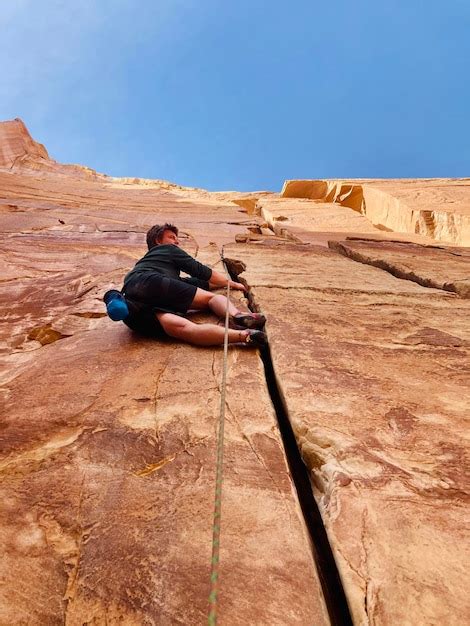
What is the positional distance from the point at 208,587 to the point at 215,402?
0.89 m

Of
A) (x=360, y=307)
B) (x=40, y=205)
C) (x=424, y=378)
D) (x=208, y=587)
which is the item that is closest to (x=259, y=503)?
(x=208, y=587)

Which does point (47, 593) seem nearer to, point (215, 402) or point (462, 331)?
point (215, 402)

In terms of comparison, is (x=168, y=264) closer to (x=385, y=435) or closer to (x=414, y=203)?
(x=385, y=435)

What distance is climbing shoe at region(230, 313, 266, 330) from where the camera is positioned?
269 cm

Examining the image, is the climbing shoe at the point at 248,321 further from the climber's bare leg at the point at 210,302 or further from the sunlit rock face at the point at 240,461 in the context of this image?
the climber's bare leg at the point at 210,302

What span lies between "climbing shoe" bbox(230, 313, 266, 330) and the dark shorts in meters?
0.39

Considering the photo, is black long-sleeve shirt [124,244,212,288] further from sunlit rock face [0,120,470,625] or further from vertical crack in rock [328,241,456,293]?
vertical crack in rock [328,241,456,293]

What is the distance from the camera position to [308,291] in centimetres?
367

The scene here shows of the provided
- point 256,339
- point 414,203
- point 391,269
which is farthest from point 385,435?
point 414,203

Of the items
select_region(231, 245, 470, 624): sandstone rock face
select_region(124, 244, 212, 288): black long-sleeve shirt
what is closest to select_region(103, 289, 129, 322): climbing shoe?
select_region(124, 244, 212, 288): black long-sleeve shirt

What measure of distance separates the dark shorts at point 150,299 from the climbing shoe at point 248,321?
1.28 feet

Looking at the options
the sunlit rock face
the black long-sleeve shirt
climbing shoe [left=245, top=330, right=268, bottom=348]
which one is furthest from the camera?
the black long-sleeve shirt

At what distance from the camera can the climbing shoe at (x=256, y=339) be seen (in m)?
2.43

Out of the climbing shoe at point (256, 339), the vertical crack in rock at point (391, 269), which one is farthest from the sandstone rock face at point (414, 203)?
the climbing shoe at point (256, 339)
